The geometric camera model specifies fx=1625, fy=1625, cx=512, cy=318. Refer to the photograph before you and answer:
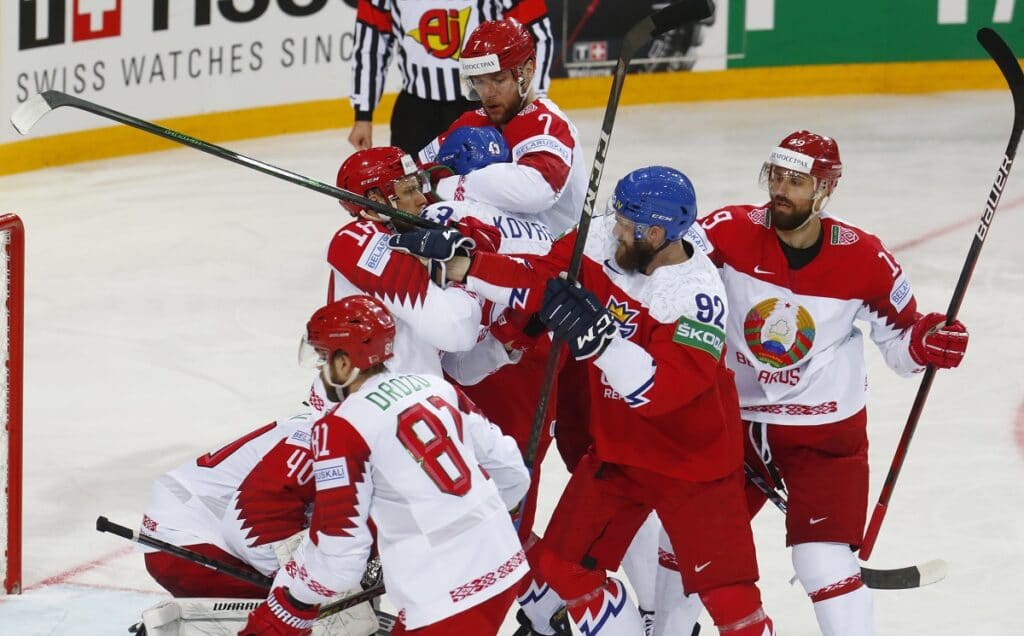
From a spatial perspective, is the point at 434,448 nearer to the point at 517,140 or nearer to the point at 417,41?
the point at 517,140

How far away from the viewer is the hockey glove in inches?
121

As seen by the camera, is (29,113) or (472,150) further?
(472,150)

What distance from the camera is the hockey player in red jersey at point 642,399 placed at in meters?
3.12

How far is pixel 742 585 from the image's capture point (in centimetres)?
326

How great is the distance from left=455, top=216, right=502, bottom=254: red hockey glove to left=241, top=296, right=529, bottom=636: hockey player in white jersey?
0.61m

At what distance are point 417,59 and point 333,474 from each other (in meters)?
3.34

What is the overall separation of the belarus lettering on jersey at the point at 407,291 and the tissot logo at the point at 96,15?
16.9ft

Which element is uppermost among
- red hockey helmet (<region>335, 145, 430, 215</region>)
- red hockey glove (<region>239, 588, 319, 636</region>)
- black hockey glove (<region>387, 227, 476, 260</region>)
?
red hockey helmet (<region>335, 145, 430, 215</region>)

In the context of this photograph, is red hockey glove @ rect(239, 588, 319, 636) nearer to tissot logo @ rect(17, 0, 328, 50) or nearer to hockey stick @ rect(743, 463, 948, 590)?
hockey stick @ rect(743, 463, 948, 590)

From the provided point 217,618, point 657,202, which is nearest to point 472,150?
point 657,202

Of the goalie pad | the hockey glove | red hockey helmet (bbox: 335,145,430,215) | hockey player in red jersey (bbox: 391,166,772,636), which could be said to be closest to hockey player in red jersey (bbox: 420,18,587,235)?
red hockey helmet (bbox: 335,145,430,215)

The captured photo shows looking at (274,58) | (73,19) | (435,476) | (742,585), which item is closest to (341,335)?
(435,476)

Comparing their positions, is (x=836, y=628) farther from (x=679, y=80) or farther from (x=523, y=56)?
(x=679, y=80)

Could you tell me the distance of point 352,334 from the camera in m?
2.93
